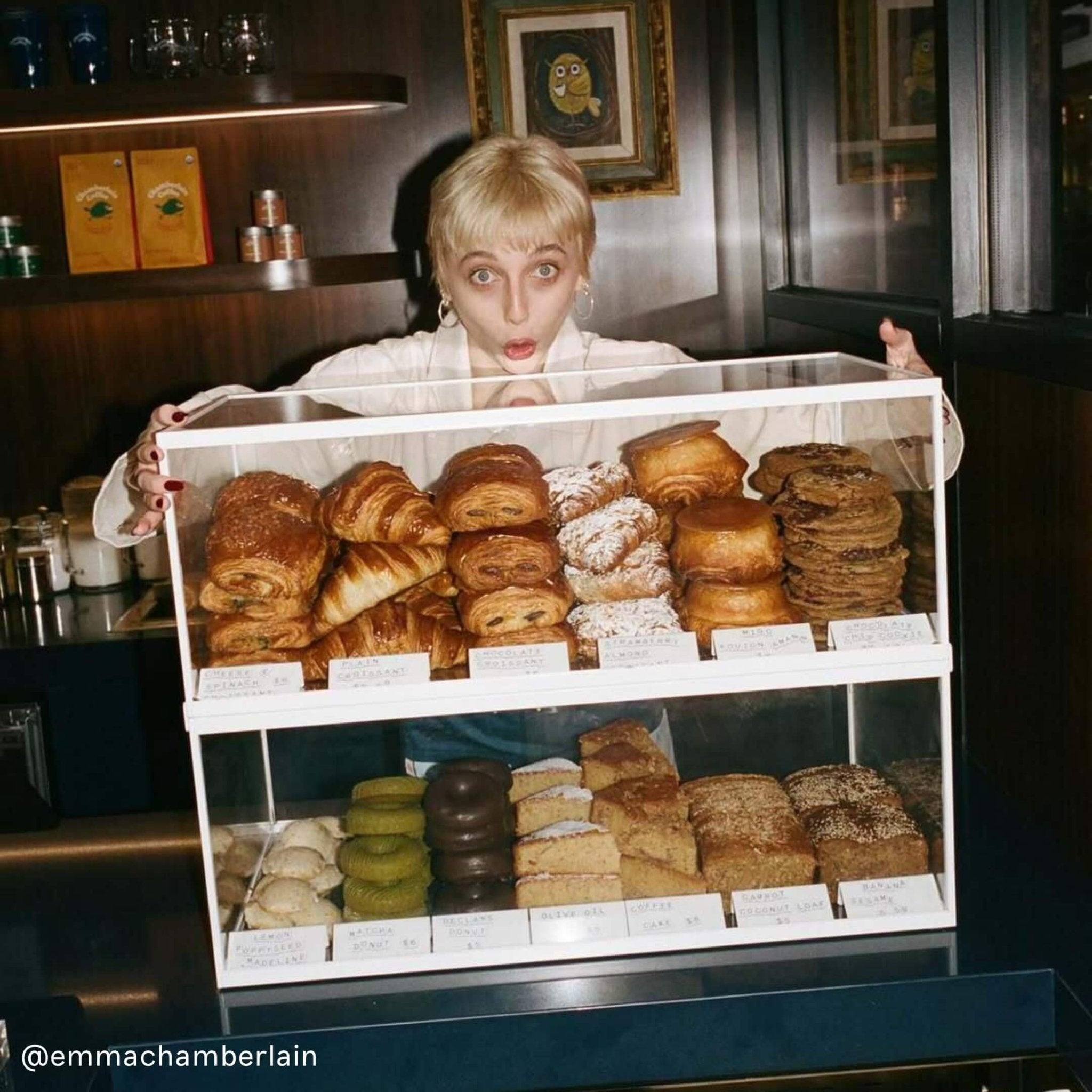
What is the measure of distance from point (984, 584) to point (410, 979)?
0.93m

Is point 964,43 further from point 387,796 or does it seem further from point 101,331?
point 101,331

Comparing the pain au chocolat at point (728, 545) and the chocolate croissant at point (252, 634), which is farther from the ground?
the pain au chocolat at point (728, 545)

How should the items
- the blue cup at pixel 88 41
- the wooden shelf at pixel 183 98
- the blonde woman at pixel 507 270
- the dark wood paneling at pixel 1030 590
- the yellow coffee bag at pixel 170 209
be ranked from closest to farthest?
the dark wood paneling at pixel 1030 590
the blonde woman at pixel 507 270
the wooden shelf at pixel 183 98
the blue cup at pixel 88 41
the yellow coffee bag at pixel 170 209

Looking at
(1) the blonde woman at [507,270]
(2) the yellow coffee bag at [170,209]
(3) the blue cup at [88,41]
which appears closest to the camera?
(1) the blonde woman at [507,270]

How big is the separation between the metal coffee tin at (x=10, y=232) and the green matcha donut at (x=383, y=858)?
7.57 ft

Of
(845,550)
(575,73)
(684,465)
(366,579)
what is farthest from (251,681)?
(575,73)

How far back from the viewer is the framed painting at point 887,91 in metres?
2.10

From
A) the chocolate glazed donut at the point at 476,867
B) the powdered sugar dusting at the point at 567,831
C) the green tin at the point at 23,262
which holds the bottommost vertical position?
the chocolate glazed donut at the point at 476,867

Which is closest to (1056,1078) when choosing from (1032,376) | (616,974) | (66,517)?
(616,974)

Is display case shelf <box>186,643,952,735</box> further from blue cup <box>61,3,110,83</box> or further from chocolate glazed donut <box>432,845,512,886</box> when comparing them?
blue cup <box>61,3,110,83</box>

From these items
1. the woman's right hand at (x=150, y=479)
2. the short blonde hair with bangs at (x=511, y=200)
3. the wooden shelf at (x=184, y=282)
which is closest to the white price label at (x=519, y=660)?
the woman's right hand at (x=150, y=479)

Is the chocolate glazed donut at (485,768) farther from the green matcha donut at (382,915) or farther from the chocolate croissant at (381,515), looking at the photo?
the chocolate croissant at (381,515)

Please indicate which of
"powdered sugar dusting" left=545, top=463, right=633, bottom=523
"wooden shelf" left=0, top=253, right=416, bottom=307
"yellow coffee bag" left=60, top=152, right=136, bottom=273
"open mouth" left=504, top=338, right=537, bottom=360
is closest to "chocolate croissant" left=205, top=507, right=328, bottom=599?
"powdered sugar dusting" left=545, top=463, right=633, bottom=523

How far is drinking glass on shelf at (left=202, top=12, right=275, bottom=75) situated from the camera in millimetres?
3150
